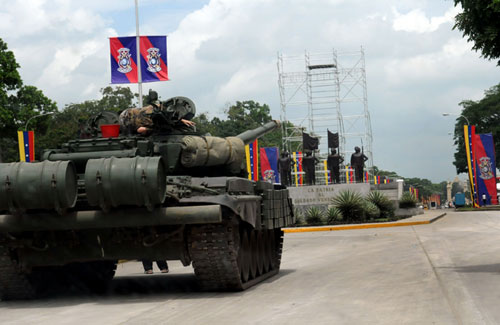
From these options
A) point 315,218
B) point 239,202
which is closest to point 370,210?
point 315,218

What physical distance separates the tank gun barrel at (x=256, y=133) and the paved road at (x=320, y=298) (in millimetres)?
2672

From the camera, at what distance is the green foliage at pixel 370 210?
3459 centimetres

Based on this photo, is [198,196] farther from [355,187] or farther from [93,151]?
[355,187]

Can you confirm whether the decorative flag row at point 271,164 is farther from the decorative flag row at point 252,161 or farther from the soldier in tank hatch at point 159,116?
the soldier in tank hatch at point 159,116

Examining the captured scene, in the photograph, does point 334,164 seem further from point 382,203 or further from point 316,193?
point 382,203

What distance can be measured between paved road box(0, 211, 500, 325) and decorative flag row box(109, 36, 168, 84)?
12.1 metres

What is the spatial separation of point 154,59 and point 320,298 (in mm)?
19246

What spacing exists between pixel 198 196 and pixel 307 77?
47.7 metres

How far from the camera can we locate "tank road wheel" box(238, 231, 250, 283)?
11.9 meters

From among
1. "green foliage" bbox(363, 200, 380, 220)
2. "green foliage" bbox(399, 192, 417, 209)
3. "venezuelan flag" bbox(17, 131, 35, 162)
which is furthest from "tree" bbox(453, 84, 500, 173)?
"venezuelan flag" bbox(17, 131, 35, 162)

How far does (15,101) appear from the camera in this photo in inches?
2014

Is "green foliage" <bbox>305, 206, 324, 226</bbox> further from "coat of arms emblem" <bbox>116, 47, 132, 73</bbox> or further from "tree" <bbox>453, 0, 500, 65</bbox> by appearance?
"tree" <bbox>453, 0, 500, 65</bbox>

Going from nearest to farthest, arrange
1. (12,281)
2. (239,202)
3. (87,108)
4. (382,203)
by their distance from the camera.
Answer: (239,202), (12,281), (382,203), (87,108)

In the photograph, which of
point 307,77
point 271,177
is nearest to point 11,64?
point 271,177
